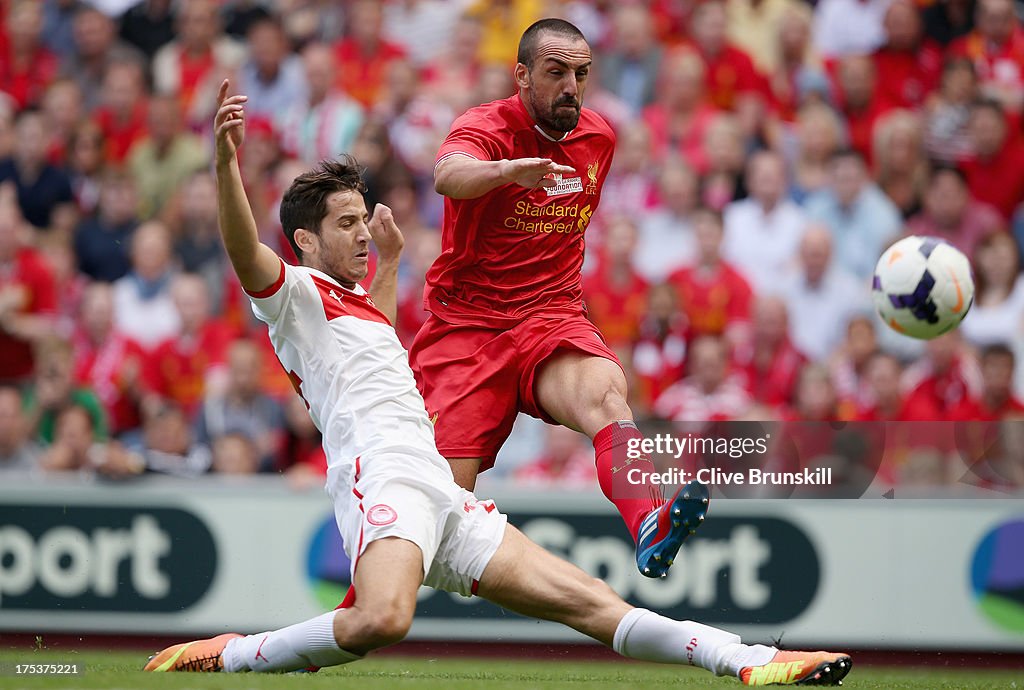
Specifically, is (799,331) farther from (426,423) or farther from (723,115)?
(426,423)

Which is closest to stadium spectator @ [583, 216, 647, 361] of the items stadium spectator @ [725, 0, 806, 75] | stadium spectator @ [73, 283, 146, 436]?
stadium spectator @ [725, 0, 806, 75]

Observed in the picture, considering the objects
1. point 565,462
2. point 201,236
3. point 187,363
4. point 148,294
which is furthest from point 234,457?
point 201,236

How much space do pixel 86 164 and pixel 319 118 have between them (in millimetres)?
2206

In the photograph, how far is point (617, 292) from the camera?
11016 millimetres

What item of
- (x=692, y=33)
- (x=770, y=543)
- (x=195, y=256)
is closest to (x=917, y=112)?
(x=692, y=33)

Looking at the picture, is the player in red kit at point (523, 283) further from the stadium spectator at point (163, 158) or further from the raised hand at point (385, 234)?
the stadium spectator at point (163, 158)

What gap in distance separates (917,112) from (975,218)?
1.21 meters

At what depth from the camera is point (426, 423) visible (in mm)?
6250

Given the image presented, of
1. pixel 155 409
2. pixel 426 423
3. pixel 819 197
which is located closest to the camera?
pixel 426 423

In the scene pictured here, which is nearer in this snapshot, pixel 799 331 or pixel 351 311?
pixel 351 311

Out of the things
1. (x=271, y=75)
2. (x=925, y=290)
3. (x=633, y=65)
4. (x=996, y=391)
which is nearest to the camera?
(x=925, y=290)

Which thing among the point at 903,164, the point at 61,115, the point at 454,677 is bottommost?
the point at 454,677

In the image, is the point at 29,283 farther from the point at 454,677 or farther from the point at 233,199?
the point at 233,199

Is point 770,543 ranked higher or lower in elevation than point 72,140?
lower
